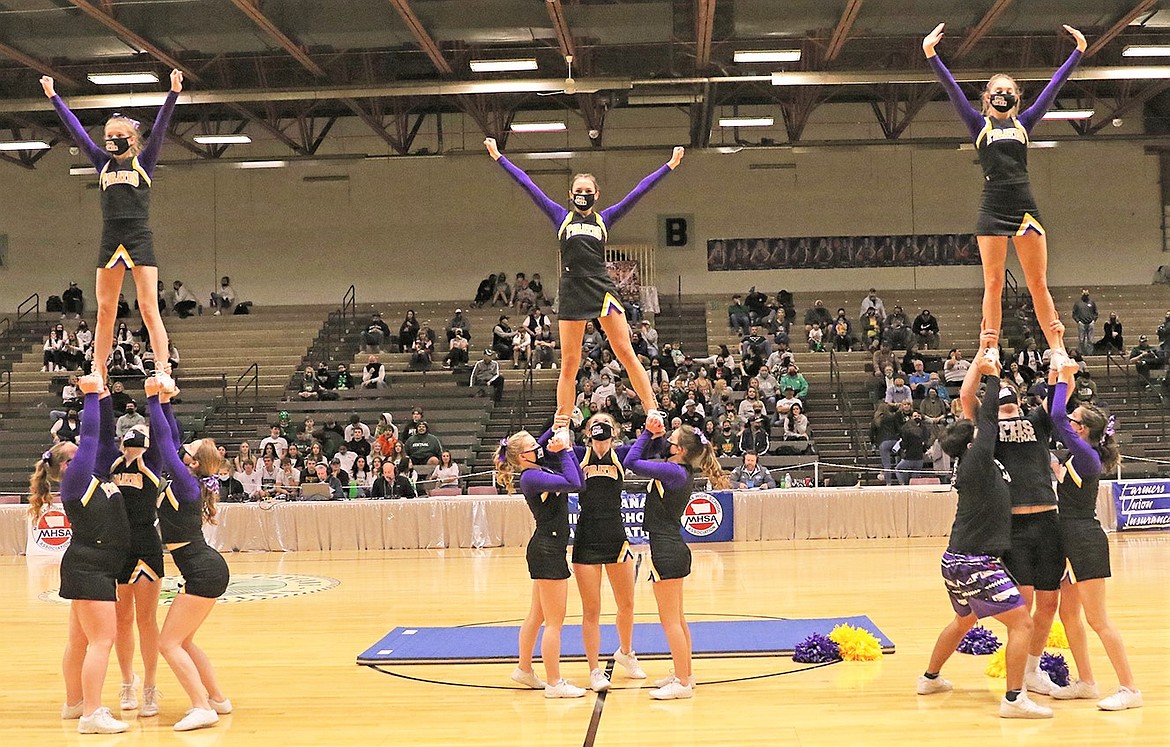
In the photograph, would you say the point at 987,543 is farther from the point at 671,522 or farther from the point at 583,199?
the point at 583,199

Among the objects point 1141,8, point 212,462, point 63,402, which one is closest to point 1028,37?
point 1141,8

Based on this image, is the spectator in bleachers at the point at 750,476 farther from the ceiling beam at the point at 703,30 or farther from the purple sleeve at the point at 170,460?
the purple sleeve at the point at 170,460

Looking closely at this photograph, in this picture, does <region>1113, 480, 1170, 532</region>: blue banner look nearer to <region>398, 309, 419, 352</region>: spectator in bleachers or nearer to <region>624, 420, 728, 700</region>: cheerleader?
<region>624, 420, 728, 700</region>: cheerleader

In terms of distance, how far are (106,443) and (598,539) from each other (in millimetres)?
2795

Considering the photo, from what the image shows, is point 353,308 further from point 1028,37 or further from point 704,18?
point 1028,37

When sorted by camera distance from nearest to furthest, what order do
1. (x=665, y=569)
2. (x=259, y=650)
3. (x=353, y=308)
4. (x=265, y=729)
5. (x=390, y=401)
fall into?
(x=265, y=729) → (x=665, y=569) → (x=259, y=650) → (x=390, y=401) → (x=353, y=308)

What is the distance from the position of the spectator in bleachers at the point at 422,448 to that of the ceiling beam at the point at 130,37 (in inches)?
247

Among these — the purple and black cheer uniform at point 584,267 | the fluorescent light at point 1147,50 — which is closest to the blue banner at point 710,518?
the fluorescent light at point 1147,50

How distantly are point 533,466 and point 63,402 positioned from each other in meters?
16.8

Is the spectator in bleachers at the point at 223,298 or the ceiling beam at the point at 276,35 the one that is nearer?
the ceiling beam at the point at 276,35

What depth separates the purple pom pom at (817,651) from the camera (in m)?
8.20

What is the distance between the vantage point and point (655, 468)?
7.18 metres

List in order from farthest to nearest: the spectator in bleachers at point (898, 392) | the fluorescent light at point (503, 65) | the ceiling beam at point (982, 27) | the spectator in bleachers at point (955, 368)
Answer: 1. the spectator in bleachers at point (955, 368)
2. the spectator in bleachers at point (898, 392)
3. the fluorescent light at point (503, 65)
4. the ceiling beam at point (982, 27)

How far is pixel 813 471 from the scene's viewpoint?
17734 mm
